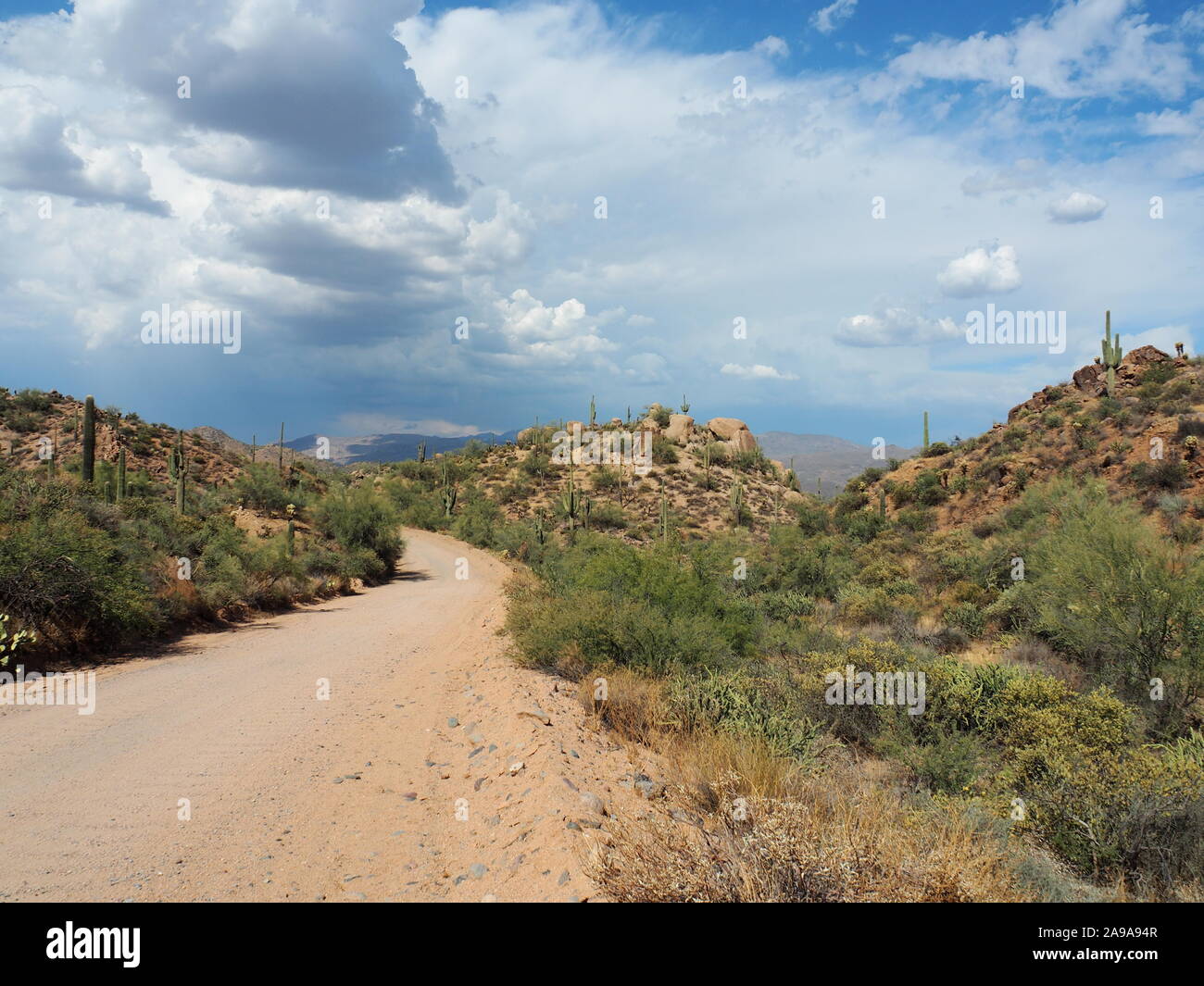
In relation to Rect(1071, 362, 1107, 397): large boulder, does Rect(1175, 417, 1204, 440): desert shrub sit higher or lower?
lower

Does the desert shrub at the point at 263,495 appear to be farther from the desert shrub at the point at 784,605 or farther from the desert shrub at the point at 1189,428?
the desert shrub at the point at 1189,428

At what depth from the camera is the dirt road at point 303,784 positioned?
14.2 feet

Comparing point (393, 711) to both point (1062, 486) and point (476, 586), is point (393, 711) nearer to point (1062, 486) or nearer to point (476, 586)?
point (476, 586)

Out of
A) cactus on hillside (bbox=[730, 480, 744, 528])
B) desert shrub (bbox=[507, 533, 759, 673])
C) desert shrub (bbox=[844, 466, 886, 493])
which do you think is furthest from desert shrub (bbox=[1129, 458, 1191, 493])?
cactus on hillside (bbox=[730, 480, 744, 528])

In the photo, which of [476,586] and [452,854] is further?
[476,586]

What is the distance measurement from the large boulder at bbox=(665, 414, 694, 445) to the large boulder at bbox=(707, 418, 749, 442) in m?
2.92

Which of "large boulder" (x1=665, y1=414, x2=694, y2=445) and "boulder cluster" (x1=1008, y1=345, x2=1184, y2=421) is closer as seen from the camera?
"boulder cluster" (x1=1008, y1=345, x2=1184, y2=421)

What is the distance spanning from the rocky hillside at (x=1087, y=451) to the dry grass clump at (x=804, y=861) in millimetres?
20925

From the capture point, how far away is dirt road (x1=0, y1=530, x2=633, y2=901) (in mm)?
4328

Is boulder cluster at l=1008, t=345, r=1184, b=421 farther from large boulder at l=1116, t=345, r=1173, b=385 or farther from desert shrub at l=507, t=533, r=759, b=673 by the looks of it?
desert shrub at l=507, t=533, r=759, b=673

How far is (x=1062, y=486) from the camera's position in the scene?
19.8 metres

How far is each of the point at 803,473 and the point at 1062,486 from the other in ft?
436

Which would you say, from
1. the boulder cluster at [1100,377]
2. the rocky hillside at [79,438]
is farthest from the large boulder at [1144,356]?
the rocky hillside at [79,438]
